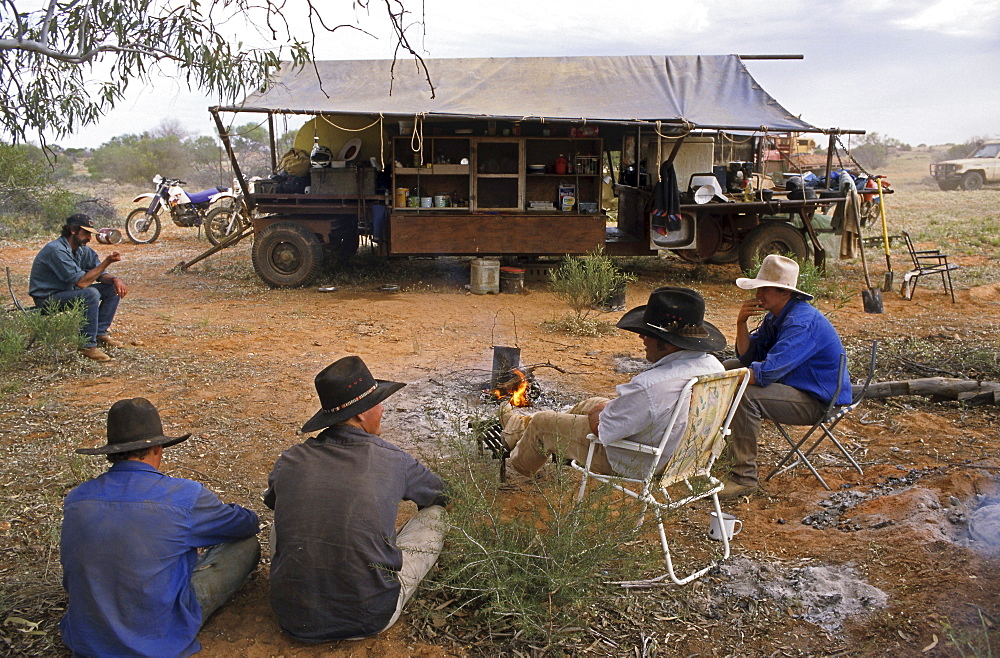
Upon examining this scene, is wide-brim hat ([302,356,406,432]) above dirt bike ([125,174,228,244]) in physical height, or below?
below

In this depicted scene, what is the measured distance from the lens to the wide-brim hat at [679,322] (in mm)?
3688

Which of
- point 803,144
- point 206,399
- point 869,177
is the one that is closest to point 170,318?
point 206,399

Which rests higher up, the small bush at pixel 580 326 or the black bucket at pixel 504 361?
the black bucket at pixel 504 361

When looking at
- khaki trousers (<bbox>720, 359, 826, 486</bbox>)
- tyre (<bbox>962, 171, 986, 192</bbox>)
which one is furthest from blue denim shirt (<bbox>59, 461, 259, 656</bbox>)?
tyre (<bbox>962, 171, 986, 192</bbox>)

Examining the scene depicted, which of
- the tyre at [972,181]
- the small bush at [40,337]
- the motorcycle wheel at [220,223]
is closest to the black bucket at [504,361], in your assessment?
the small bush at [40,337]

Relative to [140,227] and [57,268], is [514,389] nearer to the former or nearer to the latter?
[57,268]

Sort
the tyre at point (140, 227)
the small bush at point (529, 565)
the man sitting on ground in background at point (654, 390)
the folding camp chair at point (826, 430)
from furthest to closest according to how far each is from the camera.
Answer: the tyre at point (140, 227), the folding camp chair at point (826, 430), the man sitting on ground in background at point (654, 390), the small bush at point (529, 565)

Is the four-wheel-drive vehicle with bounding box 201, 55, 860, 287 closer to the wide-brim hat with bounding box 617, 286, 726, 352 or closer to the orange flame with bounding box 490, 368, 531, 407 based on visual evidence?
the orange flame with bounding box 490, 368, 531, 407

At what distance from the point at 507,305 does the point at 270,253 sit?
146 inches

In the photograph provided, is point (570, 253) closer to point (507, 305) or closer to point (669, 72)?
point (507, 305)

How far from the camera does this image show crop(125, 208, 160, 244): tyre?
16359mm

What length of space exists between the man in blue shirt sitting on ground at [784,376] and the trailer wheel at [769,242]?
24.7ft

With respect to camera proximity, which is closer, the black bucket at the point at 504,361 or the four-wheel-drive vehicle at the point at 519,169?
the black bucket at the point at 504,361

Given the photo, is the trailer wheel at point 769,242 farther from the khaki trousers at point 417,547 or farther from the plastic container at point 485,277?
the khaki trousers at point 417,547
